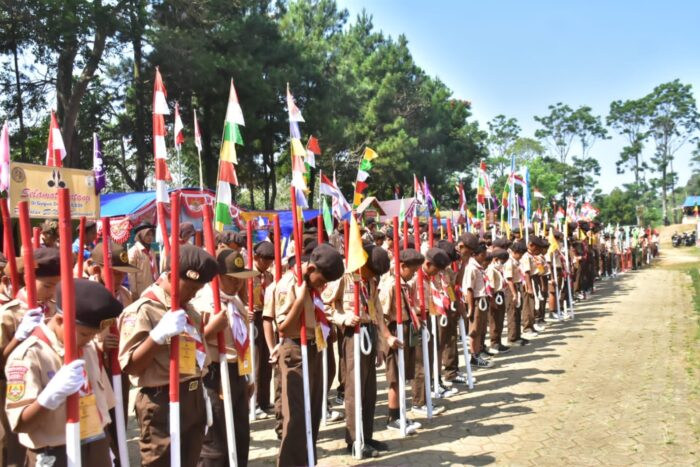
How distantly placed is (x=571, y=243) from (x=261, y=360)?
15.1 m

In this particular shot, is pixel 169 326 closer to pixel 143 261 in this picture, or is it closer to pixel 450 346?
pixel 143 261

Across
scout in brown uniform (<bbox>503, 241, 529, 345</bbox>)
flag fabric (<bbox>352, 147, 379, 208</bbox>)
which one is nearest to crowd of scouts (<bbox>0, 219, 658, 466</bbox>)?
flag fabric (<bbox>352, 147, 379, 208</bbox>)

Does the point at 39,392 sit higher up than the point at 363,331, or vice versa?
the point at 39,392

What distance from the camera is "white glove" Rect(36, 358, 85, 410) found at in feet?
10.2

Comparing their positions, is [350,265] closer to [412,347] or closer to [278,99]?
[412,347]

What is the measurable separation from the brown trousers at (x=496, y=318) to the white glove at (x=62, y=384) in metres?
9.67

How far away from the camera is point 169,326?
147 inches

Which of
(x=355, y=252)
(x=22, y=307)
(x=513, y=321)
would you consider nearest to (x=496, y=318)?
(x=513, y=321)

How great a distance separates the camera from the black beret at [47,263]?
13.7ft

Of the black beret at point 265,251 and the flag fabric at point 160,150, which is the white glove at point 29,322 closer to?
the flag fabric at point 160,150

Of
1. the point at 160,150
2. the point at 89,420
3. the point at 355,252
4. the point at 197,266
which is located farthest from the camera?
the point at 355,252

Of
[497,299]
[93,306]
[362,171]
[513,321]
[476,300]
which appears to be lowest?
[513,321]

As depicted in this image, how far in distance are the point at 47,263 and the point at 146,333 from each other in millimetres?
926

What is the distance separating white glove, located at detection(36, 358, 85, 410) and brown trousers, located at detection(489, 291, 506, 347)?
31.7 feet
